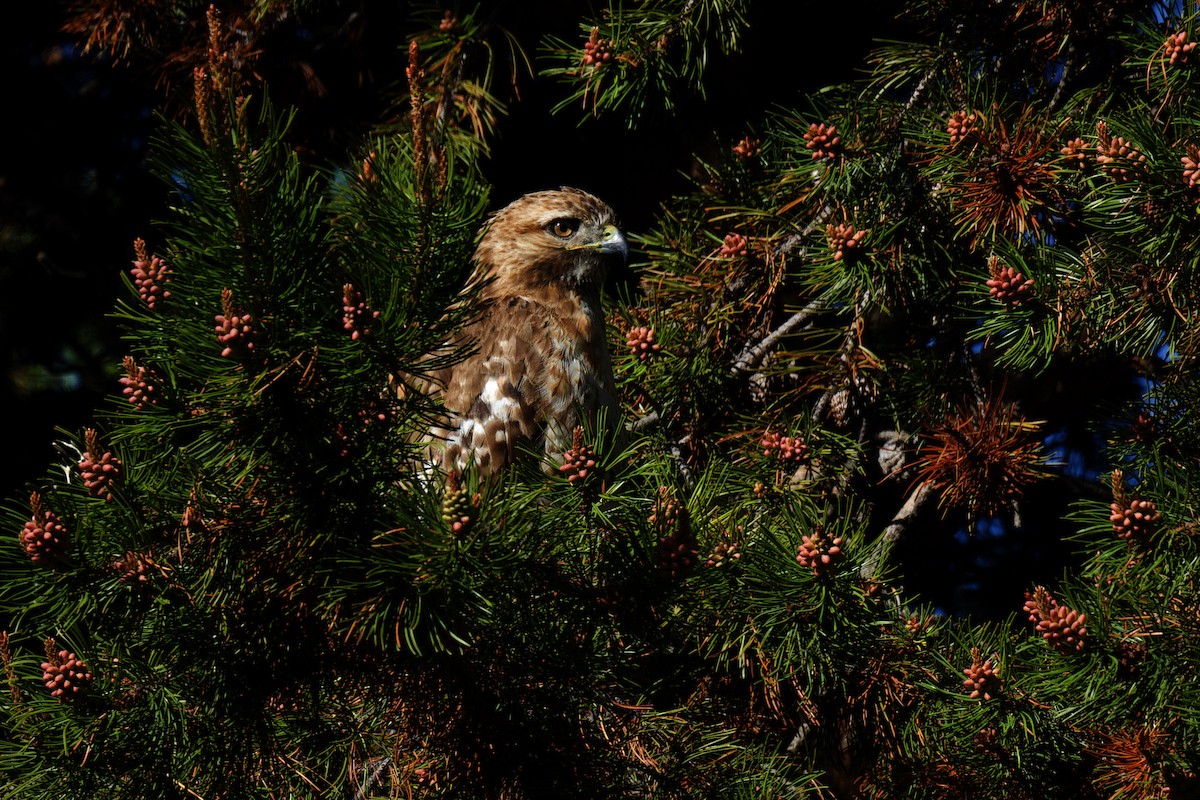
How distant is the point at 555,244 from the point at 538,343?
53 cm

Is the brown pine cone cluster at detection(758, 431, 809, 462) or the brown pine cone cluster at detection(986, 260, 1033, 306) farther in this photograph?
the brown pine cone cluster at detection(758, 431, 809, 462)

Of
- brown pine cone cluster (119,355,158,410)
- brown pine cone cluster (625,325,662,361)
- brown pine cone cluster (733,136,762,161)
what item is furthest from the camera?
brown pine cone cluster (733,136,762,161)

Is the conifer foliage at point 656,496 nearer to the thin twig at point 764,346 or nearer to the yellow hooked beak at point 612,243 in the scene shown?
the thin twig at point 764,346

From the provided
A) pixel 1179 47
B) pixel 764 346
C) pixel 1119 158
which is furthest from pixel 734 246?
pixel 1179 47

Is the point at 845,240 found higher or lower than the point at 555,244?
higher

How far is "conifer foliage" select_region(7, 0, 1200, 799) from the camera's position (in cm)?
165

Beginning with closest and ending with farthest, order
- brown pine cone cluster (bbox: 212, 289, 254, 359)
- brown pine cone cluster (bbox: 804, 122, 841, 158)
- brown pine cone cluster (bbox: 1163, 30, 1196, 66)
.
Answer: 1. brown pine cone cluster (bbox: 212, 289, 254, 359)
2. brown pine cone cluster (bbox: 1163, 30, 1196, 66)
3. brown pine cone cluster (bbox: 804, 122, 841, 158)

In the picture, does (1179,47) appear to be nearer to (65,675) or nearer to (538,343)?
(538,343)

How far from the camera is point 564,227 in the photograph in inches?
137

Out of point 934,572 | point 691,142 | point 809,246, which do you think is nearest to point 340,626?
point 809,246

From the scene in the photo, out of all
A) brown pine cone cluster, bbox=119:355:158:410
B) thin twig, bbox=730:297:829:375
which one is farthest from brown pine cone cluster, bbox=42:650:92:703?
thin twig, bbox=730:297:829:375

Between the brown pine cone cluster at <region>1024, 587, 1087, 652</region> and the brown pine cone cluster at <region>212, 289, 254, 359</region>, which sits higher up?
the brown pine cone cluster at <region>212, 289, 254, 359</region>

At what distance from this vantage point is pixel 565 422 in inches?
116

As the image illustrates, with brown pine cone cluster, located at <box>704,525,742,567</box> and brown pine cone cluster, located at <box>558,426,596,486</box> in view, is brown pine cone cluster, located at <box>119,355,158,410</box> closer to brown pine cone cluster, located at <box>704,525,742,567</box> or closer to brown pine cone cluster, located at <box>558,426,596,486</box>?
brown pine cone cluster, located at <box>558,426,596,486</box>
